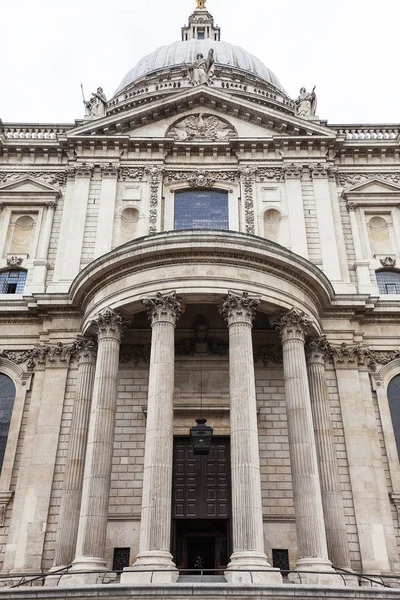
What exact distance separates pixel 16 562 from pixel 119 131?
18.3 meters

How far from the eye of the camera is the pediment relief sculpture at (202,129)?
1073 inches

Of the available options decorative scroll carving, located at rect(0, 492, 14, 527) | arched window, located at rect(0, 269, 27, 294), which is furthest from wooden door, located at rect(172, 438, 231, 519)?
arched window, located at rect(0, 269, 27, 294)

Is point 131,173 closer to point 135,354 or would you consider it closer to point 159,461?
point 135,354

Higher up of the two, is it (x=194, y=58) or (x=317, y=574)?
(x=194, y=58)

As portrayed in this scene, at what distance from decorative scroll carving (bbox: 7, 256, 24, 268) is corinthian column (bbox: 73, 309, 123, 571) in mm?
7192

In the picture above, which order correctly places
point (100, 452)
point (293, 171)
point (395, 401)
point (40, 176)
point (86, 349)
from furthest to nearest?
point (40, 176)
point (293, 171)
point (395, 401)
point (86, 349)
point (100, 452)

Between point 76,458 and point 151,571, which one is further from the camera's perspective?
point 76,458

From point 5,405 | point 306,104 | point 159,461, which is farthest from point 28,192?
point 159,461

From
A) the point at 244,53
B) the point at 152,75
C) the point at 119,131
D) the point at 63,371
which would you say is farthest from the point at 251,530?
the point at 244,53

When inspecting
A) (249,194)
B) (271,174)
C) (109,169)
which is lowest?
(249,194)

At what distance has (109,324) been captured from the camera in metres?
19.5

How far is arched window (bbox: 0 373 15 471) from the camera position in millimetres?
21950

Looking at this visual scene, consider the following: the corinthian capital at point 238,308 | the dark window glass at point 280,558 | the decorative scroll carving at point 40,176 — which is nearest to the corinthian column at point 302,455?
the corinthian capital at point 238,308

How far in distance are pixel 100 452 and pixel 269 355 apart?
793 centimetres
